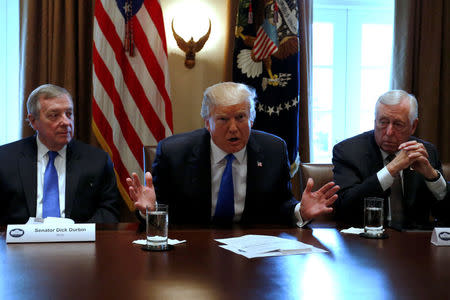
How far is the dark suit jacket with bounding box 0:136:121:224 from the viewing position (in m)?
2.68

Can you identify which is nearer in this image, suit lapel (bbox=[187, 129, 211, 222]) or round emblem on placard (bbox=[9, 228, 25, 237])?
round emblem on placard (bbox=[9, 228, 25, 237])

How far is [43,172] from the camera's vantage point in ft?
9.15

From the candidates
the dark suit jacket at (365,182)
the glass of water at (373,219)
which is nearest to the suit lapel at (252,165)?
the dark suit jacket at (365,182)

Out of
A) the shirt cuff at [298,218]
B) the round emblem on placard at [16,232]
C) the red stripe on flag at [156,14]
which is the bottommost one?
the shirt cuff at [298,218]

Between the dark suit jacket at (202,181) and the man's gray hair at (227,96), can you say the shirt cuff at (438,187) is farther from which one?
the man's gray hair at (227,96)

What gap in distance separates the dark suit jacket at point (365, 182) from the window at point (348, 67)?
1.68 metres

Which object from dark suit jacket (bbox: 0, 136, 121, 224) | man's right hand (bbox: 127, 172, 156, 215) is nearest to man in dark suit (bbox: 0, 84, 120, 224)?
dark suit jacket (bbox: 0, 136, 121, 224)

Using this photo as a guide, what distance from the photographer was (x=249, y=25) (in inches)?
154

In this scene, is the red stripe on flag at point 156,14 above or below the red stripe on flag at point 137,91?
above

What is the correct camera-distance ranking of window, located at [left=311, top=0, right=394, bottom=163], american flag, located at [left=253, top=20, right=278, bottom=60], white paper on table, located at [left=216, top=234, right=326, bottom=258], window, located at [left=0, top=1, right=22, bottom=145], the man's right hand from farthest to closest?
window, located at [left=311, top=0, right=394, bottom=163] → window, located at [left=0, top=1, right=22, bottom=145] → american flag, located at [left=253, top=20, right=278, bottom=60] → the man's right hand → white paper on table, located at [left=216, top=234, right=326, bottom=258]

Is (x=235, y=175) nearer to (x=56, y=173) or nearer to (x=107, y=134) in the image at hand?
(x=56, y=173)

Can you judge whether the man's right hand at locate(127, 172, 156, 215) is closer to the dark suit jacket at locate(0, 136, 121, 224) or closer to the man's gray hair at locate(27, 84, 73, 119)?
the dark suit jacket at locate(0, 136, 121, 224)

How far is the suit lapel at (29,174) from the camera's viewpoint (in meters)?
2.69

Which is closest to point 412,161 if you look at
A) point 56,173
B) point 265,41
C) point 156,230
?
point 156,230
